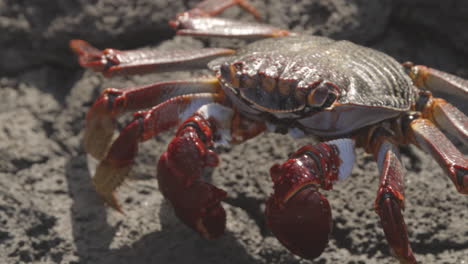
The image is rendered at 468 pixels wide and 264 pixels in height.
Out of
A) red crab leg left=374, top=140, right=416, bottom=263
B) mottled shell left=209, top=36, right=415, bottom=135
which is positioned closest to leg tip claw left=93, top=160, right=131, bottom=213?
mottled shell left=209, top=36, right=415, bottom=135

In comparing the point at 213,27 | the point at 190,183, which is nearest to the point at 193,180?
the point at 190,183

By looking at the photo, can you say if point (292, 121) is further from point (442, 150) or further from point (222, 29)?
point (222, 29)

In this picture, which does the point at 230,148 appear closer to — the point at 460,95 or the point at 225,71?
the point at 225,71

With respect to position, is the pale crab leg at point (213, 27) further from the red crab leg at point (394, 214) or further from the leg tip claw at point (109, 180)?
the red crab leg at point (394, 214)

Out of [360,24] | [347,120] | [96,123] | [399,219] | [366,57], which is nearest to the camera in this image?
[399,219]

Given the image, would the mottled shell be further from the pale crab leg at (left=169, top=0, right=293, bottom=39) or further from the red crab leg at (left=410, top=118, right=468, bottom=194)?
the pale crab leg at (left=169, top=0, right=293, bottom=39)

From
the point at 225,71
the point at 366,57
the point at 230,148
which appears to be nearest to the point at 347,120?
the point at 366,57
